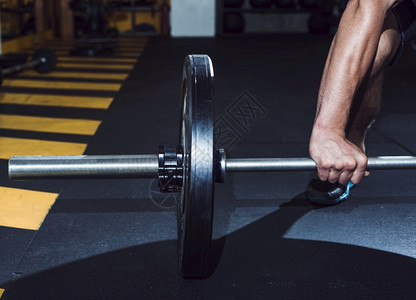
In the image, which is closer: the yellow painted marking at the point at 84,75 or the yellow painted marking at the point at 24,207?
the yellow painted marking at the point at 24,207

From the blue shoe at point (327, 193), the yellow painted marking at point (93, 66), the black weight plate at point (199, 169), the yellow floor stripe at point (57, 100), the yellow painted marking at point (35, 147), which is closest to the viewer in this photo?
the black weight plate at point (199, 169)

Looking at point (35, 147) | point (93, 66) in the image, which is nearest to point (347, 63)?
point (35, 147)

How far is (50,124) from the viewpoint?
2.62 meters

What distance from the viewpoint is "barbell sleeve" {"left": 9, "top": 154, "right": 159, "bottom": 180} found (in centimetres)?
99

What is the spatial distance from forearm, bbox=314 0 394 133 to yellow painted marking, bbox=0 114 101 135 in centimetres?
154

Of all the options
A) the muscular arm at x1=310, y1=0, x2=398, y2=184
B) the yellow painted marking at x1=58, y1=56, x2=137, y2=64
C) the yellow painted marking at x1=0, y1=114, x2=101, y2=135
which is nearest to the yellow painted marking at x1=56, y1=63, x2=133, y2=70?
the yellow painted marking at x1=58, y1=56, x2=137, y2=64

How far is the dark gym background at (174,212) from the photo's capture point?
44.2 inches

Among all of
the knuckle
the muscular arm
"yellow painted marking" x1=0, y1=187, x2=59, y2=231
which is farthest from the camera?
"yellow painted marking" x1=0, y1=187, x2=59, y2=231

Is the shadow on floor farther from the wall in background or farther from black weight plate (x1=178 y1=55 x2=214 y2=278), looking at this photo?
the wall in background

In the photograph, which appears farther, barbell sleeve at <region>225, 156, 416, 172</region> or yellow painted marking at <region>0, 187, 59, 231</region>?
yellow painted marking at <region>0, 187, 59, 231</region>

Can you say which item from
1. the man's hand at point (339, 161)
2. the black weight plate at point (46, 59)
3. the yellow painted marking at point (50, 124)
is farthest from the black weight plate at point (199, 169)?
the black weight plate at point (46, 59)

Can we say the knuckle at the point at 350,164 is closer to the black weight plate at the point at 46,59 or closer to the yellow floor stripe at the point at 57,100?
the yellow floor stripe at the point at 57,100

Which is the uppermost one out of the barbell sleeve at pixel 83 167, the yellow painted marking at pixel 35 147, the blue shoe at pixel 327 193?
the barbell sleeve at pixel 83 167

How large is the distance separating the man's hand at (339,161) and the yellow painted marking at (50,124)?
1.60m
